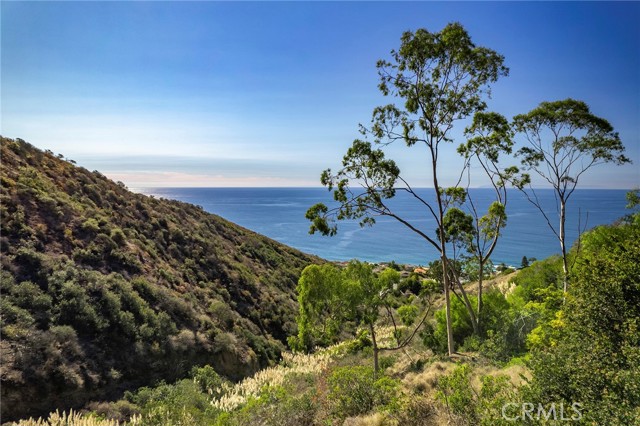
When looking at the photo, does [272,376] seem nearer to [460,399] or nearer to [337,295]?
[337,295]

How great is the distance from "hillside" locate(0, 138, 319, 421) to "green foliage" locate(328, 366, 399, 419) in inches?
421

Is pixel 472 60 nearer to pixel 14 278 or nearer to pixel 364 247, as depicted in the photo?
pixel 14 278

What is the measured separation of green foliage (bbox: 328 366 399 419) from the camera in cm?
896

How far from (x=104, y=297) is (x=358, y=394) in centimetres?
1457

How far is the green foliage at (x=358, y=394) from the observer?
896cm

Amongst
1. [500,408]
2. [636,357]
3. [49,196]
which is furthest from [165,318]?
[636,357]

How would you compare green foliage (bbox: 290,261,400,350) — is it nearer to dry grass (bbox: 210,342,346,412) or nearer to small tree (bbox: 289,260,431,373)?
small tree (bbox: 289,260,431,373)

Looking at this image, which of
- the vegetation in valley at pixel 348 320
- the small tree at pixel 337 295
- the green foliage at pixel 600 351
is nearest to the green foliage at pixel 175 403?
the vegetation in valley at pixel 348 320

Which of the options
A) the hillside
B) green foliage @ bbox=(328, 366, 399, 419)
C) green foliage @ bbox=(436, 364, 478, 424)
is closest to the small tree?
green foliage @ bbox=(328, 366, 399, 419)

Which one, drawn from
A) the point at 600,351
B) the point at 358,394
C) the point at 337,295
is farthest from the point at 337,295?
the point at 600,351

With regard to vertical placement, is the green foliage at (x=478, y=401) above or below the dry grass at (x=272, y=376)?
above

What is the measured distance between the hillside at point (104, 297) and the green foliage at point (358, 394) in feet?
35.1

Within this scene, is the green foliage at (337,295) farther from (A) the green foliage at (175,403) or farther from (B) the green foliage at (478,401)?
(B) the green foliage at (478,401)

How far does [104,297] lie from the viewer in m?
17.3
